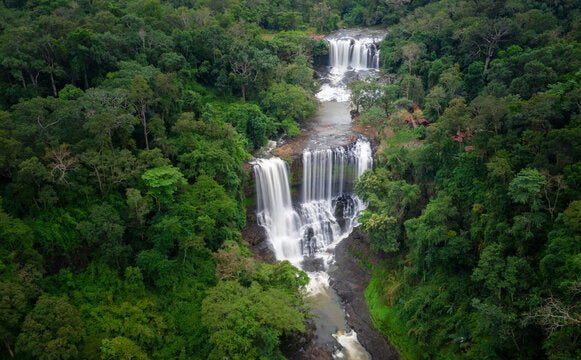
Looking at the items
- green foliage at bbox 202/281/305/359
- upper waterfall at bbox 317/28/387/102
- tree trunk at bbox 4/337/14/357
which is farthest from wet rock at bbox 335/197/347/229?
tree trunk at bbox 4/337/14/357

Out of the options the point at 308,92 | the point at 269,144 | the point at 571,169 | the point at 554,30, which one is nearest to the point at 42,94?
the point at 269,144

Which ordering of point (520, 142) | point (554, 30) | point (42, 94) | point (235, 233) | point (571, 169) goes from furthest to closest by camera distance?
point (554, 30) → point (42, 94) → point (235, 233) → point (520, 142) → point (571, 169)

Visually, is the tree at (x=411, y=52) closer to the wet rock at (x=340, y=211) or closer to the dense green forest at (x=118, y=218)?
the wet rock at (x=340, y=211)

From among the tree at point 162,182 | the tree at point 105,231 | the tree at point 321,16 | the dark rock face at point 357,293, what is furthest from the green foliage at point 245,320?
the tree at point 321,16

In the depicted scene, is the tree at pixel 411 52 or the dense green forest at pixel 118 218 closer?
the dense green forest at pixel 118 218

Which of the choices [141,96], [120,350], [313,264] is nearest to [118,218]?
[120,350]

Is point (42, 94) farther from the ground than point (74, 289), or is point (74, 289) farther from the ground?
point (42, 94)

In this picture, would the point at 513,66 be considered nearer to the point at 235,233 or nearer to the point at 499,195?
the point at 499,195
